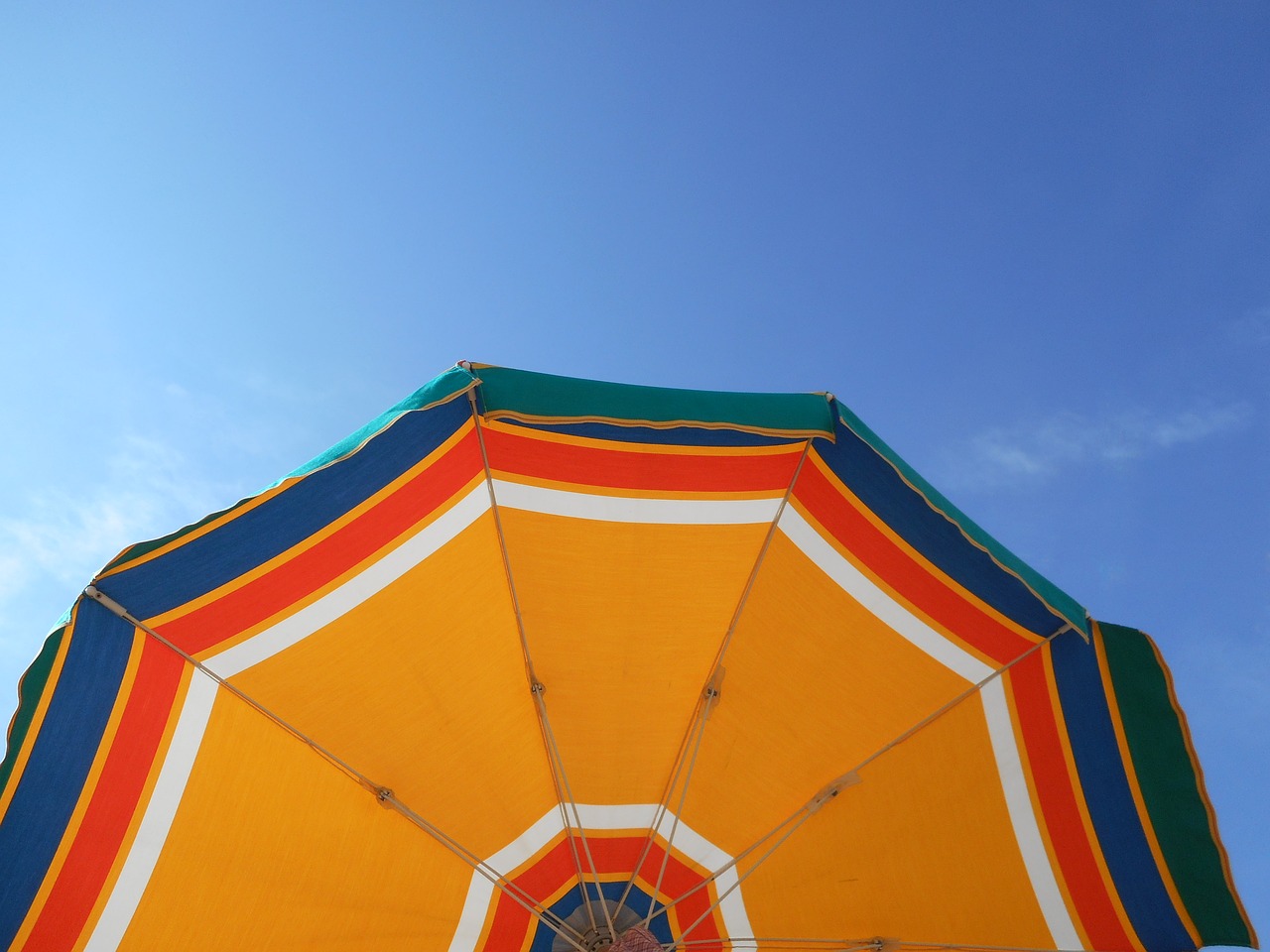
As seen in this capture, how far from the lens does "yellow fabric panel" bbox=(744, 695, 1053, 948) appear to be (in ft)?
9.70

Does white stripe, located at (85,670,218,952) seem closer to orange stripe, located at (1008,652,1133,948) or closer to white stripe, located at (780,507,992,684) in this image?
white stripe, located at (780,507,992,684)

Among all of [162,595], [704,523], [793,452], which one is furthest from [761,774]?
[162,595]

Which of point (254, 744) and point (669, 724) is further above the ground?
point (669, 724)

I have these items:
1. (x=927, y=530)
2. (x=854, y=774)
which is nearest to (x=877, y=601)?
(x=927, y=530)

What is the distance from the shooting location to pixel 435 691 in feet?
9.08

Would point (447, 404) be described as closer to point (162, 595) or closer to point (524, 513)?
point (524, 513)

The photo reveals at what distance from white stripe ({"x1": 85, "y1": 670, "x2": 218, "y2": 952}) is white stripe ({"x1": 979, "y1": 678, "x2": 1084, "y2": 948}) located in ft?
8.03

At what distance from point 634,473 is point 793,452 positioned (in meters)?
0.49

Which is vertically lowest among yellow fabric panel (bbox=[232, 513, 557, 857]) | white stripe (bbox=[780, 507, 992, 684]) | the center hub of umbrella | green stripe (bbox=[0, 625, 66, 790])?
the center hub of umbrella

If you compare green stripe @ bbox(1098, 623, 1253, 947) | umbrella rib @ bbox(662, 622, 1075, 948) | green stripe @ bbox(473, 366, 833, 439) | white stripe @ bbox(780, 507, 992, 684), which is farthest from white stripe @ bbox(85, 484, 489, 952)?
green stripe @ bbox(1098, 623, 1253, 947)

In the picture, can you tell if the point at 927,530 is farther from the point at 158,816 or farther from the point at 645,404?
the point at 158,816

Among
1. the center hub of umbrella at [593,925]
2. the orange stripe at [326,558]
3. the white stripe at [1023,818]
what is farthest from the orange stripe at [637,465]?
the center hub of umbrella at [593,925]

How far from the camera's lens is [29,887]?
2193mm

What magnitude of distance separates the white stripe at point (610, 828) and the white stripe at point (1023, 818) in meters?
0.97
